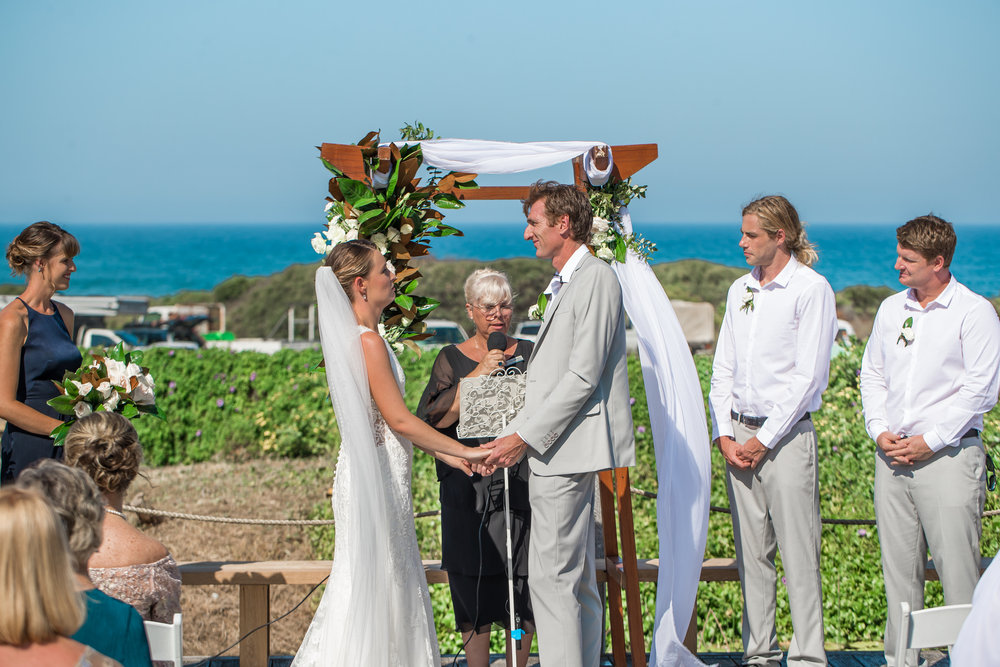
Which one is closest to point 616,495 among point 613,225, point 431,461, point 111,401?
point 613,225

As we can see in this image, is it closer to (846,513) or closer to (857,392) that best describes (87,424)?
(846,513)

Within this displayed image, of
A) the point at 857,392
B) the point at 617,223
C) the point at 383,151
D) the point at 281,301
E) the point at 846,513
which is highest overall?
the point at 281,301

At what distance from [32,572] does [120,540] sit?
44.7 inches

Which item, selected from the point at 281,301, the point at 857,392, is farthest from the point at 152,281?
the point at 857,392

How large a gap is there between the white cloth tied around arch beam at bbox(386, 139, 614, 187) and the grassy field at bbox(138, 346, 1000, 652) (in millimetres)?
1208

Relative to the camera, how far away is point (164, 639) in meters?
2.66

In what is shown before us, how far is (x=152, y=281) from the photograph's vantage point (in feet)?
262

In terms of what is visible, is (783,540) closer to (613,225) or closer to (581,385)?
(581,385)

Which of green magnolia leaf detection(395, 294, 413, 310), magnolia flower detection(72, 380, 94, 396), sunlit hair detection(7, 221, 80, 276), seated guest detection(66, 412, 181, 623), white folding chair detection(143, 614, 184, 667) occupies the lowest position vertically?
white folding chair detection(143, 614, 184, 667)

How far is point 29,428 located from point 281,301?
4660cm

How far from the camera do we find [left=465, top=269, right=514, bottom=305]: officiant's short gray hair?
4285 millimetres

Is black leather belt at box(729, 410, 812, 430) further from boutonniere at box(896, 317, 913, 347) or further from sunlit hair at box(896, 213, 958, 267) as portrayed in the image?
sunlit hair at box(896, 213, 958, 267)

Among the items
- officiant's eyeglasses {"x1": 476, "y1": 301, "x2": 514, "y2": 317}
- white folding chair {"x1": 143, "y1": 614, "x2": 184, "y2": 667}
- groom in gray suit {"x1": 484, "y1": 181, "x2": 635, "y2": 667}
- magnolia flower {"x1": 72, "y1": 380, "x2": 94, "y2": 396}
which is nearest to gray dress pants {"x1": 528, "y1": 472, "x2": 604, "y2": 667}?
groom in gray suit {"x1": 484, "y1": 181, "x2": 635, "y2": 667}

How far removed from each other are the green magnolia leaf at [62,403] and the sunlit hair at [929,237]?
3.57 m
